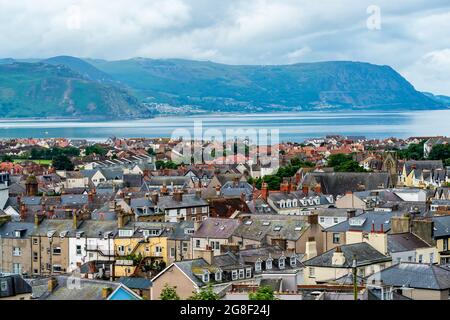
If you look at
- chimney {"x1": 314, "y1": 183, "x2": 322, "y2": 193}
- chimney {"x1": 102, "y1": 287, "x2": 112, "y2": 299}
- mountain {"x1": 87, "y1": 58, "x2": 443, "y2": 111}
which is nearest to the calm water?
mountain {"x1": 87, "y1": 58, "x2": 443, "y2": 111}

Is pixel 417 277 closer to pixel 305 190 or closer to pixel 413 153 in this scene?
pixel 305 190

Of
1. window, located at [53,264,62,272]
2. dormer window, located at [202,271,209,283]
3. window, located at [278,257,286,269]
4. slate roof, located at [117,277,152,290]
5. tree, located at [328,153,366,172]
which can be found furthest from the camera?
tree, located at [328,153,366,172]

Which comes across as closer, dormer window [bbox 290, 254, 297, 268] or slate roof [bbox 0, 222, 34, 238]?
dormer window [bbox 290, 254, 297, 268]

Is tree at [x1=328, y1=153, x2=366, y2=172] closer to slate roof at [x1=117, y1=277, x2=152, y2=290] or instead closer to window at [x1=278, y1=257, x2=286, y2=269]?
window at [x1=278, y1=257, x2=286, y2=269]

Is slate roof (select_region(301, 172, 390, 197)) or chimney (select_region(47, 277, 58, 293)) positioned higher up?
chimney (select_region(47, 277, 58, 293))
